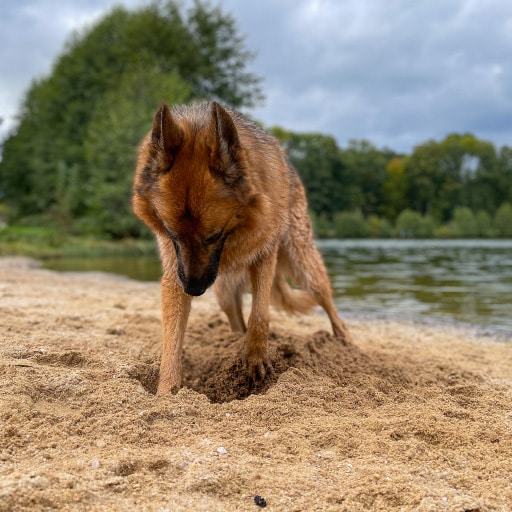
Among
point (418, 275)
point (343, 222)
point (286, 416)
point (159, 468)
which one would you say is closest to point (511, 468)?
point (286, 416)

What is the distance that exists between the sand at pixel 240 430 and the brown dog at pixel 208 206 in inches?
16.3

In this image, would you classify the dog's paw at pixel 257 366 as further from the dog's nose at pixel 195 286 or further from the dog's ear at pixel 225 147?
the dog's ear at pixel 225 147

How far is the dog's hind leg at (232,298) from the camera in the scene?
216 inches

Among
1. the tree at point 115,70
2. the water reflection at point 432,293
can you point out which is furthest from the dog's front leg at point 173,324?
the tree at point 115,70

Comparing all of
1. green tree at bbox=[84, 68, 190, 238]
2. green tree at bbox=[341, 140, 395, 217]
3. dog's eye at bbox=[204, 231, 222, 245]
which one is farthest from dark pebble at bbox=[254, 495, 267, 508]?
green tree at bbox=[341, 140, 395, 217]

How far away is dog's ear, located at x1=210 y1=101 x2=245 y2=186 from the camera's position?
332cm

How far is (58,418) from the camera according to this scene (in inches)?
122

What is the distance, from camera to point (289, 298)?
6414mm

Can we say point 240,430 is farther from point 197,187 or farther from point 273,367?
point 197,187

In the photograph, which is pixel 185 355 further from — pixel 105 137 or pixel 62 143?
pixel 62 143

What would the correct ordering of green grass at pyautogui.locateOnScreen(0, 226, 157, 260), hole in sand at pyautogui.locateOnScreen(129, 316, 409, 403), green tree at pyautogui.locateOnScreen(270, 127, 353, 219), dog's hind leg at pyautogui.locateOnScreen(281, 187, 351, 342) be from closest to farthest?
hole in sand at pyautogui.locateOnScreen(129, 316, 409, 403) < dog's hind leg at pyautogui.locateOnScreen(281, 187, 351, 342) < green grass at pyautogui.locateOnScreen(0, 226, 157, 260) < green tree at pyautogui.locateOnScreen(270, 127, 353, 219)

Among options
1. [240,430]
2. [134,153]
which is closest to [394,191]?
[134,153]

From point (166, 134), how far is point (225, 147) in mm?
367

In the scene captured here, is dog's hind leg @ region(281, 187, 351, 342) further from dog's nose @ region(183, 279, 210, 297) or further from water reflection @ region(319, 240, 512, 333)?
water reflection @ region(319, 240, 512, 333)
